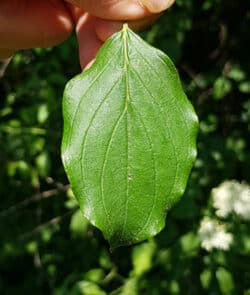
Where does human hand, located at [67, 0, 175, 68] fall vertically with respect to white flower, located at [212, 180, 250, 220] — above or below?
above

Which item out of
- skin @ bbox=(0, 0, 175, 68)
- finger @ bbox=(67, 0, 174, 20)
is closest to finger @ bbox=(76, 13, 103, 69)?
skin @ bbox=(0, 0, 175, 68)

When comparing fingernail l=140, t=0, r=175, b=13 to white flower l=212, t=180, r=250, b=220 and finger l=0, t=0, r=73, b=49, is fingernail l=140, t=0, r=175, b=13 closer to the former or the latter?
finger l=0, t=0, r=73, b=49

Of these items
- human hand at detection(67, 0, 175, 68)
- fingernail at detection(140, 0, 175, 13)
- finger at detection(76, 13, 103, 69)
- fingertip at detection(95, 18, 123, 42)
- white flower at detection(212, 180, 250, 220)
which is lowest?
white flower at detection(212, 180, 250, 220)

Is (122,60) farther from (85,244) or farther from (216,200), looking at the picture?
(85,244)

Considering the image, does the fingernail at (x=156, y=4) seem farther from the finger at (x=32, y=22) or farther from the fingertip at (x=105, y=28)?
the finger at (x=32, y=22)

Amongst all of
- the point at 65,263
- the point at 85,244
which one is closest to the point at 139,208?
the point at 85,244

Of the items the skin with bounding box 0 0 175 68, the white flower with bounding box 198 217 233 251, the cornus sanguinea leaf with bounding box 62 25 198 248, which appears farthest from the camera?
the white flower with bounding box 198 217 233 251
